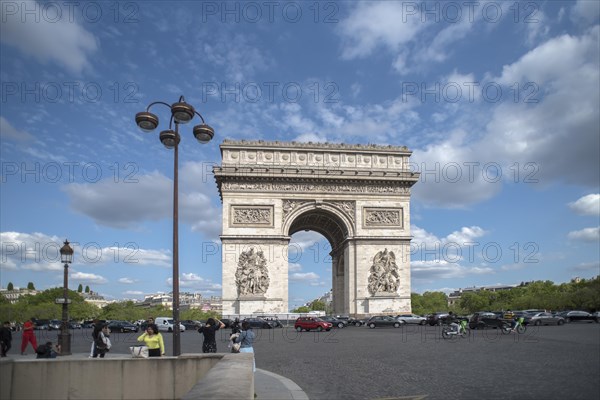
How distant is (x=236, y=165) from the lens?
39156 mm

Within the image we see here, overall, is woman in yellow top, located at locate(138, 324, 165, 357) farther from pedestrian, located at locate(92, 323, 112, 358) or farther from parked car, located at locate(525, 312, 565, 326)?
parked car, located at locate(525, 312, 565, 326)

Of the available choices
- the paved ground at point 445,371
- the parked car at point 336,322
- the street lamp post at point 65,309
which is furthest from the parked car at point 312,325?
the street lamp post at point 65,309

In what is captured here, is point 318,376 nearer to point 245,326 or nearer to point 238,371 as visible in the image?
point 245,326

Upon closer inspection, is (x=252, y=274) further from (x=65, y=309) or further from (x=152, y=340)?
(x=152, y=340)

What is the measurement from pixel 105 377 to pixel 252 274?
2821cm

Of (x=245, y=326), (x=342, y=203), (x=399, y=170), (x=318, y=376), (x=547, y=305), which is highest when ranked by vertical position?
(x=399, y=170)

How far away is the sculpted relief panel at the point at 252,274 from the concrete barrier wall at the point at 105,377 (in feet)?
91.8

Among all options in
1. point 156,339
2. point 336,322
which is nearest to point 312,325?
point 336,322

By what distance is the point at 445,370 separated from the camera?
11.8 meters

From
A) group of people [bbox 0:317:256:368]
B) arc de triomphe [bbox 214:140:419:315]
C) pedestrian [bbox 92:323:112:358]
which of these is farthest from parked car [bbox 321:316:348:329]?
pedestrian [bbox 92:323:112:358]

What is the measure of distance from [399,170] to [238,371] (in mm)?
35686

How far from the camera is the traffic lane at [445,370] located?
916 cm

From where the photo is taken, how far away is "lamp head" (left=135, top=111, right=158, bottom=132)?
1252 cm

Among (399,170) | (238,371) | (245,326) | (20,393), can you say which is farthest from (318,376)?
(399,170)
